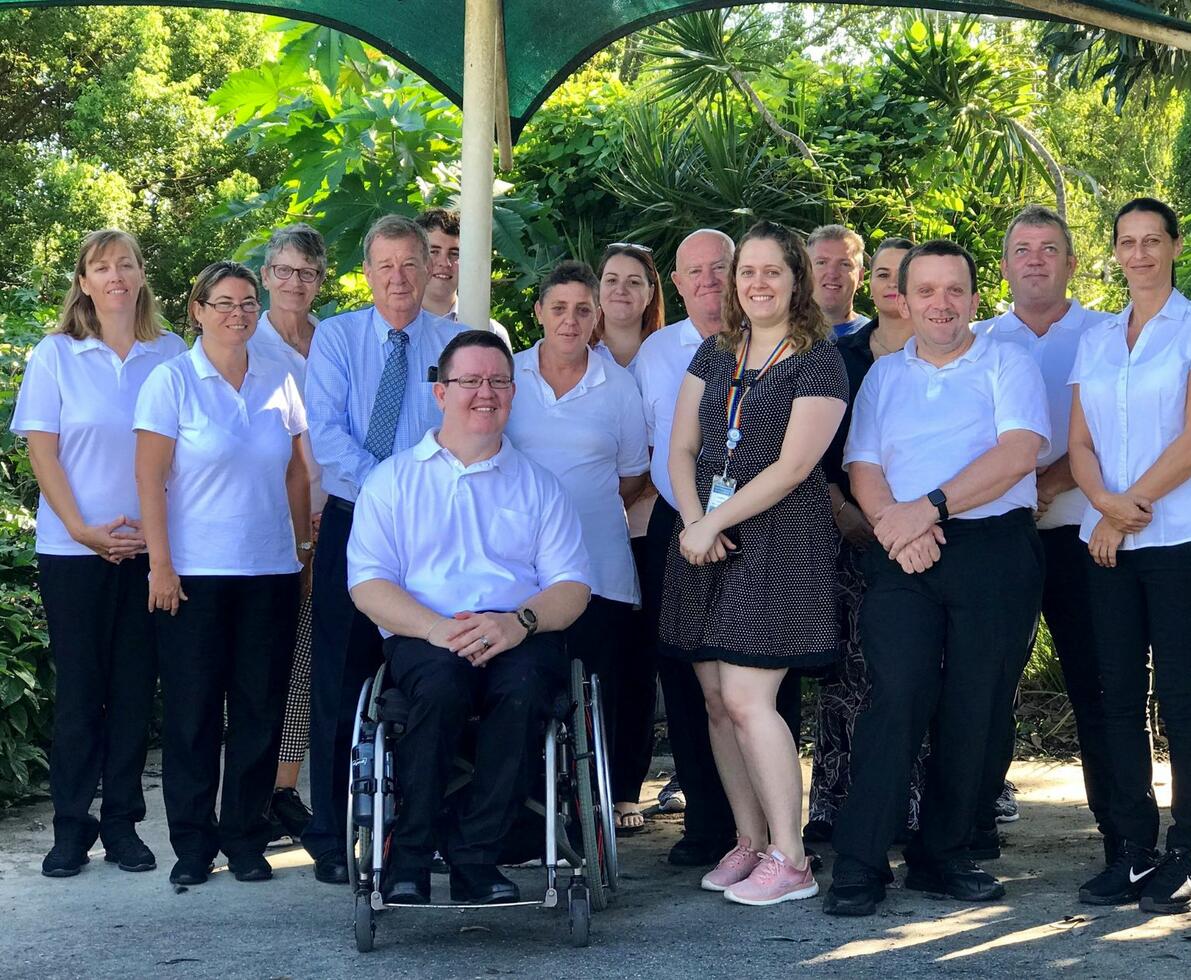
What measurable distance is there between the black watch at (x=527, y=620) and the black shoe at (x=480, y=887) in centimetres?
58

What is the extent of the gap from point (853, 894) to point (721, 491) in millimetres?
1105

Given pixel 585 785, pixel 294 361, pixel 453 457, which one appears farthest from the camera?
pixel 294 361

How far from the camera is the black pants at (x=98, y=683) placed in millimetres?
4496

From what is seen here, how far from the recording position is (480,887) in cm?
374

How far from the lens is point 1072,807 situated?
5.37 meters

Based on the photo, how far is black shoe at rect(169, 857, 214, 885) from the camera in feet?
14.3

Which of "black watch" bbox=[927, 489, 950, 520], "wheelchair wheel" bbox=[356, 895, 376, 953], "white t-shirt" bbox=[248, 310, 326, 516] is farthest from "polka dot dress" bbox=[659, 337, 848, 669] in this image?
"white t-shirt" bbox=[248, 310, 326, 516]

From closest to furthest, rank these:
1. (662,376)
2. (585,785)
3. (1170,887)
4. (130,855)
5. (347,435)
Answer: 1. (585,785)
2. (1170,887)
3. (347,435)
4. (130,855)
5. (662,376)

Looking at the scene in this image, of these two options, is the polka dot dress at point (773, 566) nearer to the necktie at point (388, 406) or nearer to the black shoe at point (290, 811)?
the necktie at point (388, 406)

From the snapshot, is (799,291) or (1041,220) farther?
(1041,220)

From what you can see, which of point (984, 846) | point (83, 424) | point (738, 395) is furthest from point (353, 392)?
point (984, 846)

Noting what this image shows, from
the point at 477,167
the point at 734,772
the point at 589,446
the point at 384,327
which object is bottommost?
the point at 734,772

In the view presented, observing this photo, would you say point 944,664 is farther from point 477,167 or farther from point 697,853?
point 477,167

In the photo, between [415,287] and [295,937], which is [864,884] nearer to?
[295,937]
